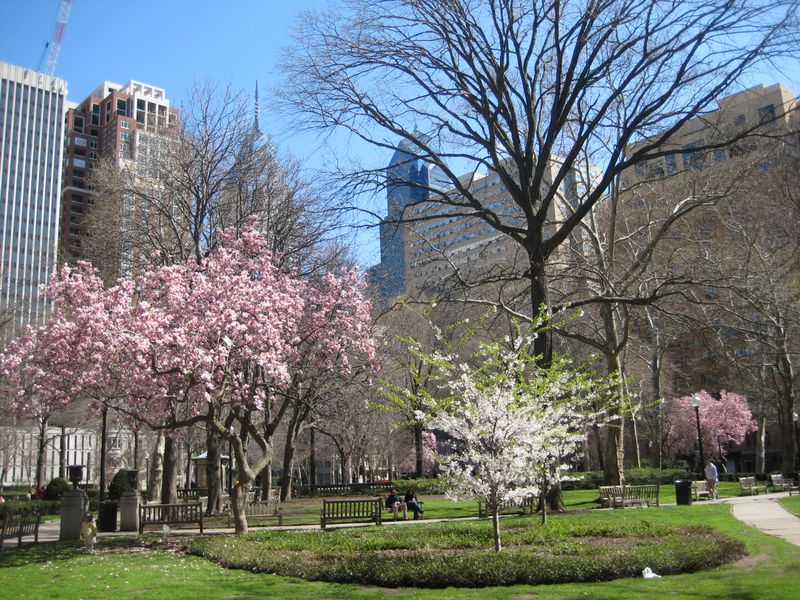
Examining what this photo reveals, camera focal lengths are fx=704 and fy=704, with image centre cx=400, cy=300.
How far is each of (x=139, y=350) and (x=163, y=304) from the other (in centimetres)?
347

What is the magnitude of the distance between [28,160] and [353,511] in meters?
134

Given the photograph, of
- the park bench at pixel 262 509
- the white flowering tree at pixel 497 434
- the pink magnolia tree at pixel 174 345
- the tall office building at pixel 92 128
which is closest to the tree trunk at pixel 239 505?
the pink magnolia tree at pixel 174 345

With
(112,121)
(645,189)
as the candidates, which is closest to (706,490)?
(645,189)

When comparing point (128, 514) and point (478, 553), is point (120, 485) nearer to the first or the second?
point (128, 514)

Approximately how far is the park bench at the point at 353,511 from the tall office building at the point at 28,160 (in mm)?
123555

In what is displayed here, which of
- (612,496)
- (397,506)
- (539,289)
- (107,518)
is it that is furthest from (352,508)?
(539,289)

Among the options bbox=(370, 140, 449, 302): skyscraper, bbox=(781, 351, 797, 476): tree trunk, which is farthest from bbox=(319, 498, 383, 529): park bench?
bbox=(781, 351, 797, 476): tree trunk

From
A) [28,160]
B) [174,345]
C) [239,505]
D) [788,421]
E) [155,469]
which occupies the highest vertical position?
[28,160]

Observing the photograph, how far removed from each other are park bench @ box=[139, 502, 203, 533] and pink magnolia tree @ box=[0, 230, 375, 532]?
248 cm

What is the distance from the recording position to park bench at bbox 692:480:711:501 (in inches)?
967

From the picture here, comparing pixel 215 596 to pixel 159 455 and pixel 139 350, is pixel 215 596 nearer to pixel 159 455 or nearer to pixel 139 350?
pixel 139 350

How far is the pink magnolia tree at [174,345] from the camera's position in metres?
16.8

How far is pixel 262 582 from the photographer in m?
10.5

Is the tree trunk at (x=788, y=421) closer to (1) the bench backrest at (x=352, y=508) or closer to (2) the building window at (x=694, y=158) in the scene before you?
(2) the building window at (x=694, y=158)
